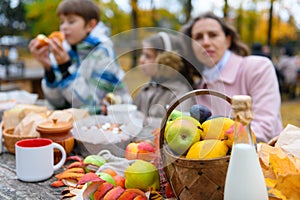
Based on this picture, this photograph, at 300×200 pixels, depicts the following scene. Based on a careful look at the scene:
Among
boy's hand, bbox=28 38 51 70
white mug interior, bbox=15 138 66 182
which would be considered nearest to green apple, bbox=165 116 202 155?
white mug interior, bbox=15 138 66 182

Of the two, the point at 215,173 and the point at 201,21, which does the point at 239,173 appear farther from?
the point at 201,21

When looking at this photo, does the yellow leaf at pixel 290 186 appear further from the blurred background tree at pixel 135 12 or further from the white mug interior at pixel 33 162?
the blurred background tree at pixel 135 12

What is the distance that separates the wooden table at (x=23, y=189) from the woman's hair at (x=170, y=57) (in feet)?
3.39

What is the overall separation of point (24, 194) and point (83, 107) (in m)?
0.63

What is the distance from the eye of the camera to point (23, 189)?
2.84 feet

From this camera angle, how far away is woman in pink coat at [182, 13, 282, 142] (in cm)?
154

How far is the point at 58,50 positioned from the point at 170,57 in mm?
606

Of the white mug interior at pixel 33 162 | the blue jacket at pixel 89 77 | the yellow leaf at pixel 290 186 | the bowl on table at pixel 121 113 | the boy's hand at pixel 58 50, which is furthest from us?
the boy's hand at pixel 58 50

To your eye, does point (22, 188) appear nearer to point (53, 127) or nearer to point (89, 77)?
point (53, 127)

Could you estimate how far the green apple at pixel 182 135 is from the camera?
0.67 metres

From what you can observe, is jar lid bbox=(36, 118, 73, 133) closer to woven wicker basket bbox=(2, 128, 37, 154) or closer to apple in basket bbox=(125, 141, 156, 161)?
woven wicker basket bbox=(2, 128, 37, 154)

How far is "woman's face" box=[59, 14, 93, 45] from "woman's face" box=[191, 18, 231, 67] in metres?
0.65

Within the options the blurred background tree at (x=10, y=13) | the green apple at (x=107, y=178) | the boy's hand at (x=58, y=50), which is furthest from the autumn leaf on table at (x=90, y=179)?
the blurred background tree at (x=10, y=13)

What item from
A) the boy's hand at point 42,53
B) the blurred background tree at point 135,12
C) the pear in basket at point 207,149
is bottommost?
the pear in basket at point 207,149
